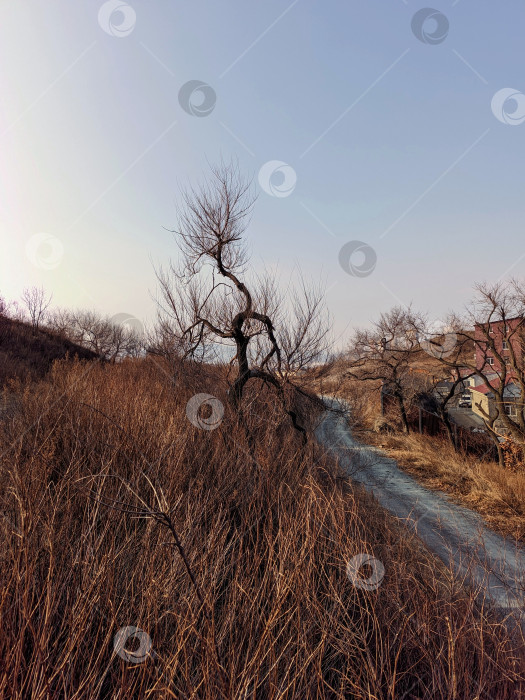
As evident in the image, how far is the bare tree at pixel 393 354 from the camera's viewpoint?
2316 centimetres

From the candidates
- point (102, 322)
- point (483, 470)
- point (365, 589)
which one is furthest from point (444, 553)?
point (102, 322)

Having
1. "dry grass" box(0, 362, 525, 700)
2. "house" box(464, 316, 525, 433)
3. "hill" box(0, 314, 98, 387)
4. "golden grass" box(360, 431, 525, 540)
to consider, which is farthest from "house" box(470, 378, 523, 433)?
"hill" box(0, 314, 98, 387)

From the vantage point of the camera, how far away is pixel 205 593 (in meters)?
1.86

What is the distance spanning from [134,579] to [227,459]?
8.12ft

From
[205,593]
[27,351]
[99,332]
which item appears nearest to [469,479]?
[205,593]

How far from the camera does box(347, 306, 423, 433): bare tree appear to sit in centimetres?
2316

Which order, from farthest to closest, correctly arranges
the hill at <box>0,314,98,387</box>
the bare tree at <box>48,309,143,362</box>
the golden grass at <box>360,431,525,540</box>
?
the bare tree at <box>48,309,143,362</box> < the hill at <box>0,314,98,387</box> < the golden grass at <box>360,431,525,540</box>

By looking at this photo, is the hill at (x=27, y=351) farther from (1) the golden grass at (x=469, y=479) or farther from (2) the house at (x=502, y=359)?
(2) the house at (x=502, y=359)

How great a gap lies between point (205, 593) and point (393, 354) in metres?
25.1

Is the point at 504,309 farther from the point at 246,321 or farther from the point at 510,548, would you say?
the point at 246,321

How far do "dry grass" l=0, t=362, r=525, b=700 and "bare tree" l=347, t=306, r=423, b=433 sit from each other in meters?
19.6

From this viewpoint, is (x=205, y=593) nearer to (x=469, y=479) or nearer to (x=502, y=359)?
(x=469, y=479)

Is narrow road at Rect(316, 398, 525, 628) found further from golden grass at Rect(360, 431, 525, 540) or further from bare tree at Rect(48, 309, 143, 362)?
bare tree at Rect(48, 309, 143, 362)

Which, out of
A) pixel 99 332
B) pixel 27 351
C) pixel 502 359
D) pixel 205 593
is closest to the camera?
pixel 205 593
